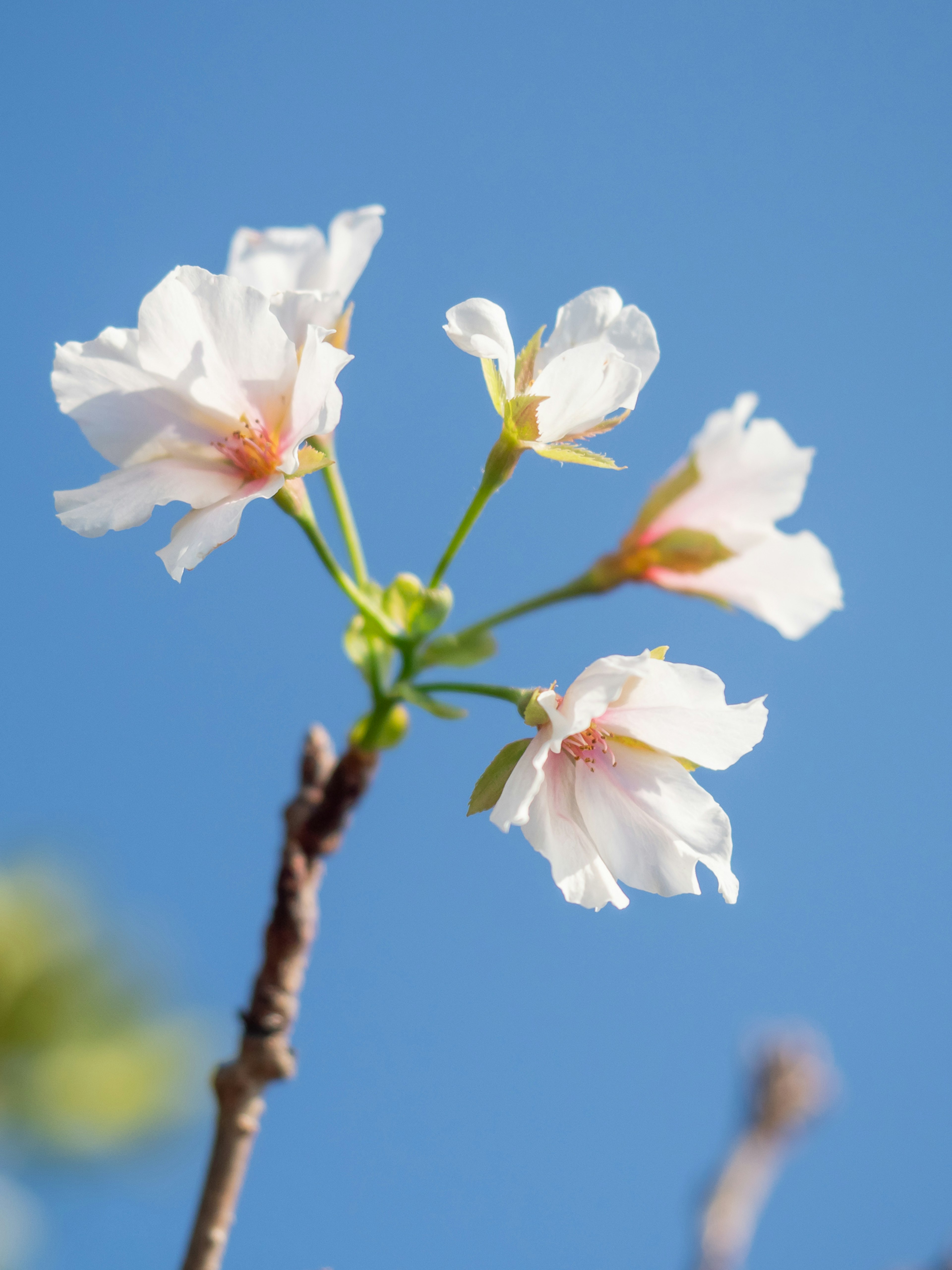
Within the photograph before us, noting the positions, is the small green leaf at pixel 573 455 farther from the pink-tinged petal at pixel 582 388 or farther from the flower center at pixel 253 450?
the flower center at pixel 253 450

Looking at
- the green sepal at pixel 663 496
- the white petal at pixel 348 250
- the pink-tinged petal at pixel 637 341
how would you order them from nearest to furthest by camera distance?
the green sepal at pixel 663 496 → the pink-tinged petal at pixel 637 341 → the white petal at pixel 348 250

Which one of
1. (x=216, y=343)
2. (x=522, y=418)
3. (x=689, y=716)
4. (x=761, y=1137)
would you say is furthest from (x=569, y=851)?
(x=761, y=1137)

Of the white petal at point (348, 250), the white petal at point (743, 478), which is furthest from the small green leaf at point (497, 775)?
the white petal at point (348, 250)

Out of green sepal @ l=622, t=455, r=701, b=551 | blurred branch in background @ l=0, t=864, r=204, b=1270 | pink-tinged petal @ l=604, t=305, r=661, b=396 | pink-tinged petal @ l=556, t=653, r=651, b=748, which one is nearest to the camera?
pink-tinged petal @ l=556, t=653, r=651, b=748

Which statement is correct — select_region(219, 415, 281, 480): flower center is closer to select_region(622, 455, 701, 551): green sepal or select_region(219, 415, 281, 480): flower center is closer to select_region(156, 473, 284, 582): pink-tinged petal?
select_region(156, 473, 284, 582): pink-tinged petal

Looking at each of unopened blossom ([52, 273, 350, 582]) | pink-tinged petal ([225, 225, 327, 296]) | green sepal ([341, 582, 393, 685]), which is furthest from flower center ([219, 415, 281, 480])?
pink-tinged petal ([225, 225, 327, 296])

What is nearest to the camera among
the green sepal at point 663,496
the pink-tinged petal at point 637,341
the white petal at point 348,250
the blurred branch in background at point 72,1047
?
the green sepal at point 663,496
